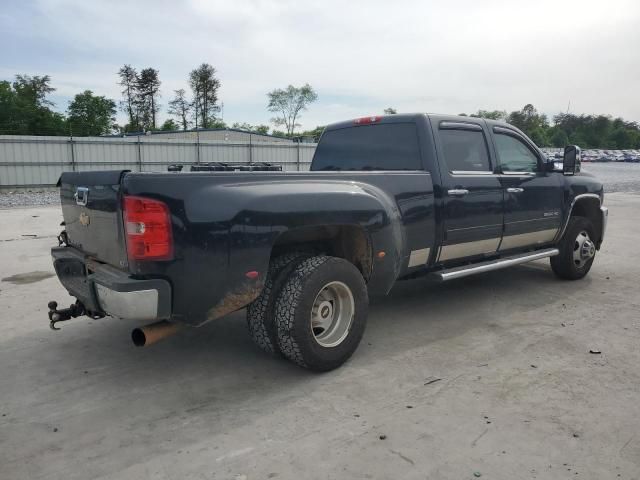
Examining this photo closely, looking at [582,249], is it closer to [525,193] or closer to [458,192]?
[525,193]

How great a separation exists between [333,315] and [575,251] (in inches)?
153

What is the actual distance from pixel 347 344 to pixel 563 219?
11.5 feet

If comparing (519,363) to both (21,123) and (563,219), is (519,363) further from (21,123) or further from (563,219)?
(21,123)

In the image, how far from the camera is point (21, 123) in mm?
48250

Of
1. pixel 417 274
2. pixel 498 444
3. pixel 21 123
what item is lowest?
pixel 498 444

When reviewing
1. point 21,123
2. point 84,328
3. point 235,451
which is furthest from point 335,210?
point 21,123

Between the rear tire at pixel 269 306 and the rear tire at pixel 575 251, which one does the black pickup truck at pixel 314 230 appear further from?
the rear tire at pixel 575 251

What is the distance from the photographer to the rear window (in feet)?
15.5

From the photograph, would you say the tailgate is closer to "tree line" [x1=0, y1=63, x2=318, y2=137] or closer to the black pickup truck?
the black pickup truck

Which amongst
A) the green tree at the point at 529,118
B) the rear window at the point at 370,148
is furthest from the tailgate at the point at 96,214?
the green tree at the point at 529,118

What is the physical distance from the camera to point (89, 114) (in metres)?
57.2

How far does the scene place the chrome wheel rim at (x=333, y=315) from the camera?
3740mm

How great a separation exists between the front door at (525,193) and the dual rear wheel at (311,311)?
7.27ft

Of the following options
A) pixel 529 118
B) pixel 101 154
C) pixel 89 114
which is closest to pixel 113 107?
pixel 89 114
